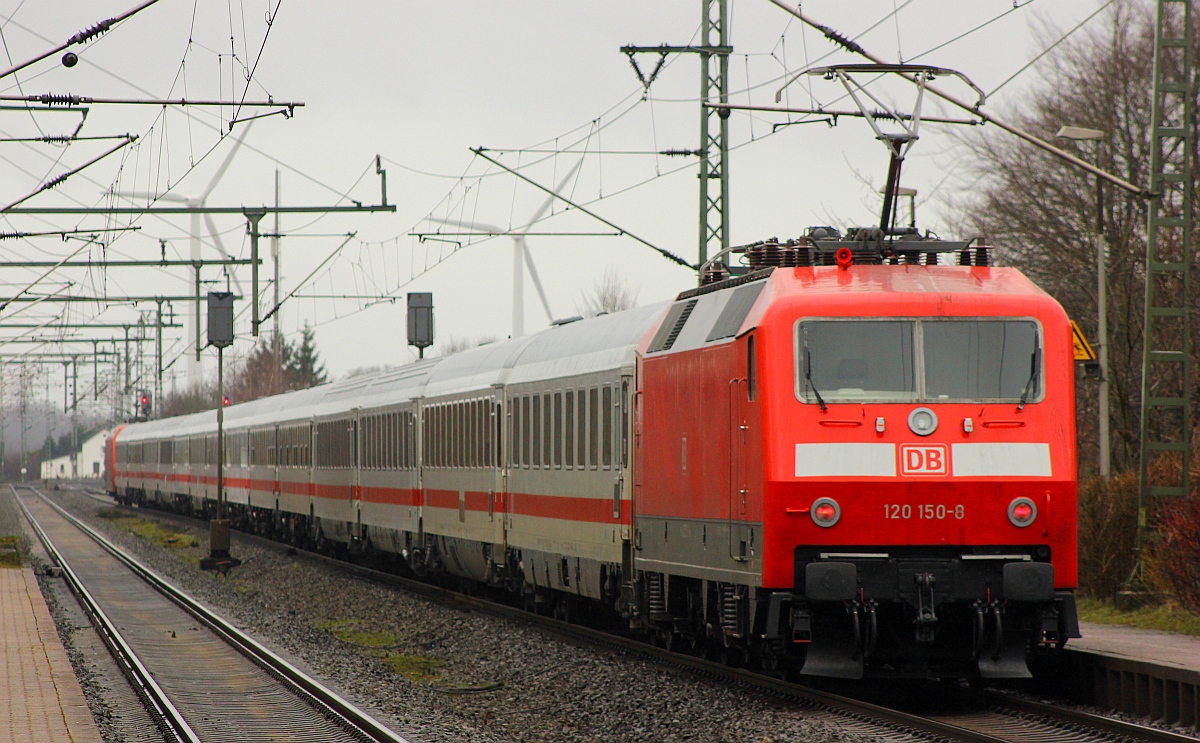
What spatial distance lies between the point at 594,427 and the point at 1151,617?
5750 millimetres


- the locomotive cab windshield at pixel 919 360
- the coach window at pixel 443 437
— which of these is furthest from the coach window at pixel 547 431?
the locomotive cab windshield at pixel 919 360

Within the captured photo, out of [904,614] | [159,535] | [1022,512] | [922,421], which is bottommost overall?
[159,535]

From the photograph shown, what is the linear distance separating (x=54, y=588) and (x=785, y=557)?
2044 centimetres

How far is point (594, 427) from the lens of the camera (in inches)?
671

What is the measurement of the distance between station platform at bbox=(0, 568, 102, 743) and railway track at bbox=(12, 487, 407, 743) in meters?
A: 0.66

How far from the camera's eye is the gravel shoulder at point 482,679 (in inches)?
467

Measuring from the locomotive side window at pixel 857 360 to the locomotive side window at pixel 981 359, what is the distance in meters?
0.17

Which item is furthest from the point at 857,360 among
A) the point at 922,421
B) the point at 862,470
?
the point at 862,470

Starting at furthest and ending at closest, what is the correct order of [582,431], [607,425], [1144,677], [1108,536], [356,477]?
[356,477], [1108,536], [582,431], [607,425], [1144,677]

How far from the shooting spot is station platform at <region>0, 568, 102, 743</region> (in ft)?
39.9

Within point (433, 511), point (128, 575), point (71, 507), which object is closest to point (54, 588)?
point (128, 575)

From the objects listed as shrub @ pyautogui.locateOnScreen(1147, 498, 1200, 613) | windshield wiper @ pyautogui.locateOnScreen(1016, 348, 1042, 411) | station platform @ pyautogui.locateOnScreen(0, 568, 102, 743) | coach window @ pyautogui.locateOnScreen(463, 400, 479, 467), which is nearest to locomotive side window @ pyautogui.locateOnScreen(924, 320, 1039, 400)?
windshield wiper @ pyautogui.locateOnScreen(1016, 348, 1042, 411)

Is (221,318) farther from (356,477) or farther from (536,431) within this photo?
(536,431)

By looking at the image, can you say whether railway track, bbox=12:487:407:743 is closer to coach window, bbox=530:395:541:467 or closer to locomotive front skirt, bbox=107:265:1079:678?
locomotive front skirt, bbox=107:265:1079:678
